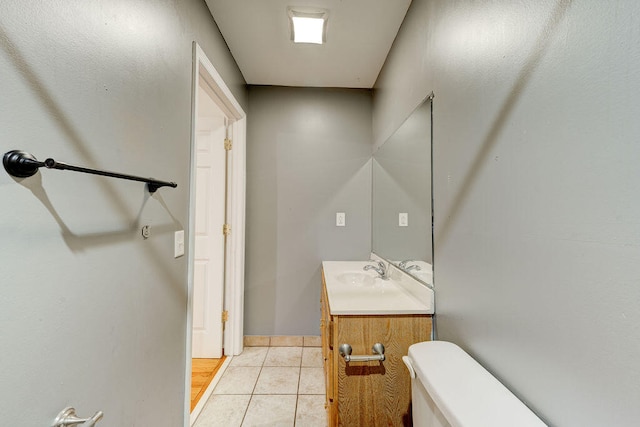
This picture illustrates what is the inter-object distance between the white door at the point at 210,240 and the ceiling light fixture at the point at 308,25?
915mm

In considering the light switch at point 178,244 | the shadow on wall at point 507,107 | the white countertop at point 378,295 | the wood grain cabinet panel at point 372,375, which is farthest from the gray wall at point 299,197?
the shadow on wall at point 507,107

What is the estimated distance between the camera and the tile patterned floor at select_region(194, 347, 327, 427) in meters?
Answer: 1.72

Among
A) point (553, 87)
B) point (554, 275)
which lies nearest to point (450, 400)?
point (554, 275)

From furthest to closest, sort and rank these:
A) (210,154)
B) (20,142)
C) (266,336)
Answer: (266,336) → (210,154) → (20,142)

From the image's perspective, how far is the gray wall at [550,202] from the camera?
0.51 m

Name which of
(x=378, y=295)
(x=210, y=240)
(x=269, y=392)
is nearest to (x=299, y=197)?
(x=210, y=240)

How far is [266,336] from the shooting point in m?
2.64

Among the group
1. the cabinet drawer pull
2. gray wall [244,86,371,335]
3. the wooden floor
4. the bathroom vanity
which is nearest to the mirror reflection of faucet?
the bathroom vanity

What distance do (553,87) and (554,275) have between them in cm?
45

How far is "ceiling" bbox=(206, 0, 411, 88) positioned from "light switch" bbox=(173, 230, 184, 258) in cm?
140

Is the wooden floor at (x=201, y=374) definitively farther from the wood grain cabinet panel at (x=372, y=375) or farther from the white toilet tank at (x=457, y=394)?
the white toilet tank at (x=457, y=394)

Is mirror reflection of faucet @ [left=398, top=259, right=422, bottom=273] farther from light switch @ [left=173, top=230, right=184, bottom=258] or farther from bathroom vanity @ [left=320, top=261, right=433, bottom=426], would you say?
light switch @ [left=173, top=230, right=184, bottom=258]

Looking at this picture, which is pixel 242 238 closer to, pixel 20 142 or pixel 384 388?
pixel 384 388

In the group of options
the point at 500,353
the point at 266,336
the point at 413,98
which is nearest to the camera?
the point at 500,353
